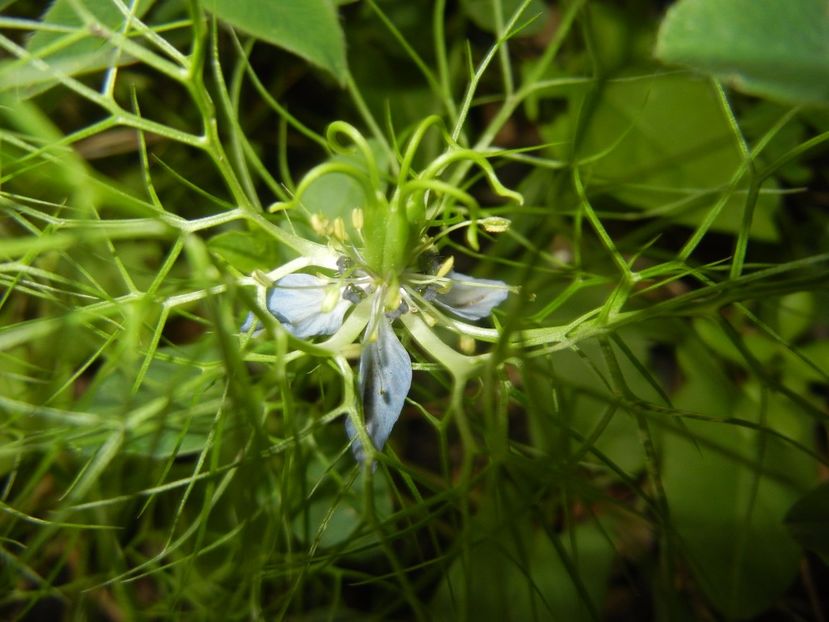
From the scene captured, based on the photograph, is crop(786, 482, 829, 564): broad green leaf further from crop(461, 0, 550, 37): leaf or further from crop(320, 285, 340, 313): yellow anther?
crop(461, 0, 550, 37): leaf

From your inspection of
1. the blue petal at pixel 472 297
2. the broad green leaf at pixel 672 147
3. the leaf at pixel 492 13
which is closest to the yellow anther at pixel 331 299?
the blue petal at pixel 472 297

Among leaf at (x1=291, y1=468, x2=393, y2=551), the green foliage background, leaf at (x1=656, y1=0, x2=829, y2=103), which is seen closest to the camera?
leaf at (x1=656, y1=0, x2=829, y2=103)

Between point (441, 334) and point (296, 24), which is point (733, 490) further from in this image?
point (296, 24)

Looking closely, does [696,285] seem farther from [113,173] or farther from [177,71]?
[113,173]

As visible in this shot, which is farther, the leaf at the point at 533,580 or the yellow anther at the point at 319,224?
the leaf at the point at 533,580

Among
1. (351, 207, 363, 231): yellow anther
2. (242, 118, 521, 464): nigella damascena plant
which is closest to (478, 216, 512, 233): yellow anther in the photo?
(242, 118, 521, 464): nigella damascena plant

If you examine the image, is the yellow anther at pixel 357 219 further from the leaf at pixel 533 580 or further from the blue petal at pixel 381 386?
the leaf at pixel 533 580

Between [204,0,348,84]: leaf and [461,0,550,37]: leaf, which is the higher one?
[461,0,550,37]: leaf

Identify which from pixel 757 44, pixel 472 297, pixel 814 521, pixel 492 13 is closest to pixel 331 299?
pixel 472 297
